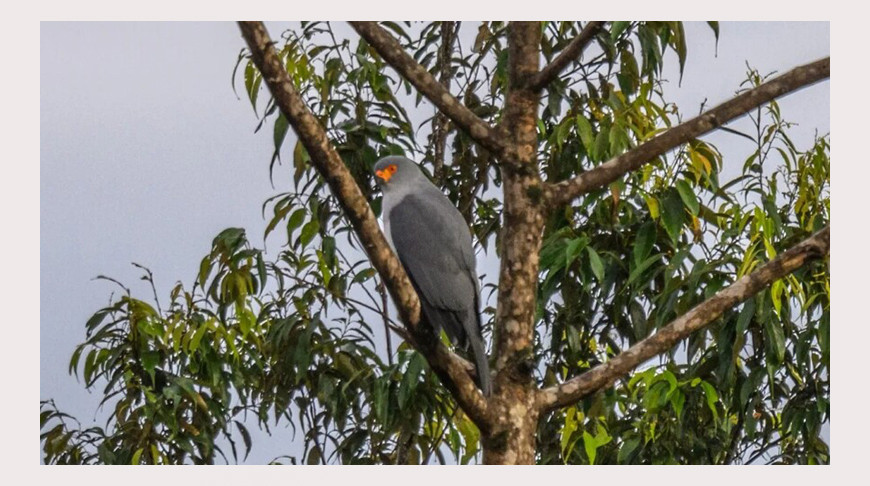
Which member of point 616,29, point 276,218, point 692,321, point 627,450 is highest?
point 616,29

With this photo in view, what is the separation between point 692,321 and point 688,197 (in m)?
0.46

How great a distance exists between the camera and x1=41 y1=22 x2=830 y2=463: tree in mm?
2748

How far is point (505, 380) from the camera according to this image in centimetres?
269

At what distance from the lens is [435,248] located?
2.90 meters

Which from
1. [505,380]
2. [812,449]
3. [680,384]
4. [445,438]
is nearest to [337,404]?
[445,438]

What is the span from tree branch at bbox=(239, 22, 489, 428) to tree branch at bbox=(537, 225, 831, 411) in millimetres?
212

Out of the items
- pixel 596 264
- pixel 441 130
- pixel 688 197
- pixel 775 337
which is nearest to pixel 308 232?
pixel 441 130

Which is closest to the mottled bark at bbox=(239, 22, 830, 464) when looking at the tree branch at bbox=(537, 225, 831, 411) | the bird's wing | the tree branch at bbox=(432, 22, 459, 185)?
the tree branch at bbox=(537, 225, 831, 411)

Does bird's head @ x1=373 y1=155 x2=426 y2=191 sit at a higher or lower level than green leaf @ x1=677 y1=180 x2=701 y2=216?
higher

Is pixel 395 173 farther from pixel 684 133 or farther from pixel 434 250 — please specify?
pixel 684 133

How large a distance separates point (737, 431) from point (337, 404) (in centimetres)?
100

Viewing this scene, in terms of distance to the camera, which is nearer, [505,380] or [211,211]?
[505,380]

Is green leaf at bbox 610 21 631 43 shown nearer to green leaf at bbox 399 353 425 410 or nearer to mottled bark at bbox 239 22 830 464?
mottled bark at bbox 239 22 830 464
